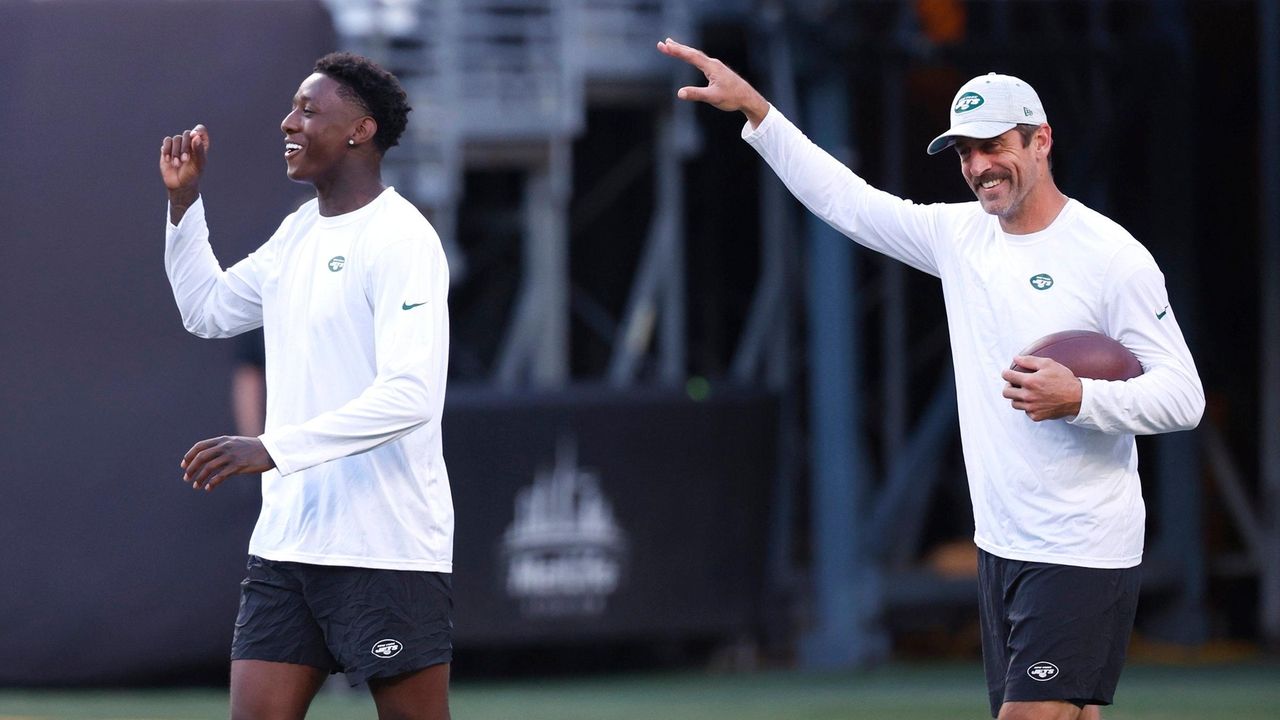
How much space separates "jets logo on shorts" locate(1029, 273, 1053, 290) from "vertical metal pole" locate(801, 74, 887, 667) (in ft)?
25.6

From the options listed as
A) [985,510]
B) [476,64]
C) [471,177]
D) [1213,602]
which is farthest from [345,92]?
[1213,602]

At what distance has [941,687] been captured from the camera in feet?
35.9

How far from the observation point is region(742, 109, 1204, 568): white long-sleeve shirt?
432 centimetres

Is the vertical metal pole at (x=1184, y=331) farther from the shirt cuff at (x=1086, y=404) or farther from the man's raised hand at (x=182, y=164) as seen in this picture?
the man's raised hand at (x=182, y=164)

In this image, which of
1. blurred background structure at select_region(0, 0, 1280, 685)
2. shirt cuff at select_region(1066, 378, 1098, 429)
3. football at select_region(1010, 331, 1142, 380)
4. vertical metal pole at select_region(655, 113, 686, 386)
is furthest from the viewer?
vertical metal pole at select_region(655, 113, 686, 386)

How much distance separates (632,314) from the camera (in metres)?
13.4

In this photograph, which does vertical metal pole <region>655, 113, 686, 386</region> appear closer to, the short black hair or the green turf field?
the green turf field

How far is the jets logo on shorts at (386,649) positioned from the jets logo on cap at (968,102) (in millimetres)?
2049

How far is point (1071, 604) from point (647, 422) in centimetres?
Result: 699

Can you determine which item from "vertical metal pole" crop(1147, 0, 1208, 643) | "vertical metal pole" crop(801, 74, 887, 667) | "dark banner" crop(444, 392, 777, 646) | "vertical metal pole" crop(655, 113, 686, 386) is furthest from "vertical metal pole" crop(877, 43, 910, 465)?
"dark banner" crop(444, 392, 777, 646)

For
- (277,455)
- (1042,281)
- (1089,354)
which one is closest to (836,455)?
(1042,281)

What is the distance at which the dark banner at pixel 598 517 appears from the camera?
36.1 ft

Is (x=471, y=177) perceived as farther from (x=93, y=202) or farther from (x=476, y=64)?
(x=93, y=202)

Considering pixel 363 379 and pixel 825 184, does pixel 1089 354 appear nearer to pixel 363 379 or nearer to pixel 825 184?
pixel 825 184
